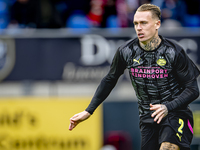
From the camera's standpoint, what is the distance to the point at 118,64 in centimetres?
492

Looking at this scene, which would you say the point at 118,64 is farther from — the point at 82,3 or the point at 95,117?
the point at 82,3

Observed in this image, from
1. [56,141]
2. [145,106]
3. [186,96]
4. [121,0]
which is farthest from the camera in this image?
[121,0]

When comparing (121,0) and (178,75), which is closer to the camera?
(178,75)

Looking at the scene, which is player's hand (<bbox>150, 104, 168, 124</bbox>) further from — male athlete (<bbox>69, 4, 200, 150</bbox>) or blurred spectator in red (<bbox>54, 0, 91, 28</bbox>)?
blurred spectator in red (<bbox>54, 0, 91, 28</bbox>)

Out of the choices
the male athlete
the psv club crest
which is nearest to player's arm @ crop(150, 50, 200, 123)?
the male athlete

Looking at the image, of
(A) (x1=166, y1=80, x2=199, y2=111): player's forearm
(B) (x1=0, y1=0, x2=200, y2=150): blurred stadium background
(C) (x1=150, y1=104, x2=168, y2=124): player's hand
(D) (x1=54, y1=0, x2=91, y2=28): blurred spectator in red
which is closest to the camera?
(C) (x1=150, y1=104, x2=168, y2=124): player's hand

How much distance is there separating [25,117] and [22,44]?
5.70ft

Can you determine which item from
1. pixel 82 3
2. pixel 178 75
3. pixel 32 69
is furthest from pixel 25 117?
pixel 178 75

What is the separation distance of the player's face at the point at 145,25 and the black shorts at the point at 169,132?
40.0 inches

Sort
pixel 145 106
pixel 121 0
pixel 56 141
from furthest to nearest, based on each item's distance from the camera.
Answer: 1. pixel 121 0
2. pixel 56 141
3. pixel 145 106

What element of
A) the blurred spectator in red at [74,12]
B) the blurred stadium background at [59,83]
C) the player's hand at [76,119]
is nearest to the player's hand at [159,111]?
the player's hand at [76,119]

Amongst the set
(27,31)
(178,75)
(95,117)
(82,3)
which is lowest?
(95,117)

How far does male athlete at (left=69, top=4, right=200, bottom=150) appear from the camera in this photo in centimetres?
457

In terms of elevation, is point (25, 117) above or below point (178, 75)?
below
